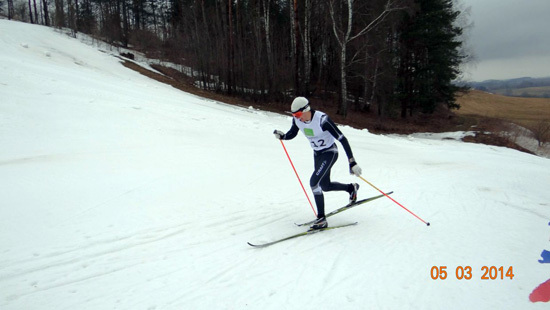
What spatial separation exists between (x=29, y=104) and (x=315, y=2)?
22.6 metres

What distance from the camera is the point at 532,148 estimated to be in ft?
60.1

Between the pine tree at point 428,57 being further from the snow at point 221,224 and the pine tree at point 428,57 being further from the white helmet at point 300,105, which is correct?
the white helmet at point 300,105

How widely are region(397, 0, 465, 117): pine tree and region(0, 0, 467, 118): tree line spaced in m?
0.08

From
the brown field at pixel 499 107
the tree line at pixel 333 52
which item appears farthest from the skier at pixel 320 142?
the brown field at pixel 499 107

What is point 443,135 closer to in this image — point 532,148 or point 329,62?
point 532,148

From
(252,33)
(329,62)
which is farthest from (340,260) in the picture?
(329,62)

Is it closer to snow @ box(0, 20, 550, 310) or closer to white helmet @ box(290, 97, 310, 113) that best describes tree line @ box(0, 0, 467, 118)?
snow @ box(0, 20, 550, 310)

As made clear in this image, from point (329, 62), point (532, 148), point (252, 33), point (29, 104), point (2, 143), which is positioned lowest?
point (532, 148)

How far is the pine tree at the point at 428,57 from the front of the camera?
26.3m
